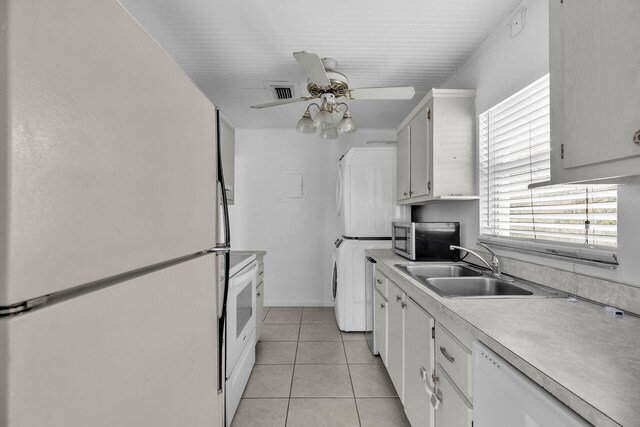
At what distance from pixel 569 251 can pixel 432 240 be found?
3.33 ft

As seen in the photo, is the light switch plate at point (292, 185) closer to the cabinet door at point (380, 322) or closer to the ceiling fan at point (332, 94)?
the ceiling fan at point (332, 94)

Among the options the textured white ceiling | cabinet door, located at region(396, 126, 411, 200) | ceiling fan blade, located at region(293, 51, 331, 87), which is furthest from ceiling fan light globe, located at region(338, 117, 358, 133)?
cabinet door, located at region(396, 126, 411, 200)

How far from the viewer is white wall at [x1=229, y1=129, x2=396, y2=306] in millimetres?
4168

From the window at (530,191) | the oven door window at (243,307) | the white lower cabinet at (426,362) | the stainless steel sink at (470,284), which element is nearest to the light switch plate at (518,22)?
the window at (530,191)

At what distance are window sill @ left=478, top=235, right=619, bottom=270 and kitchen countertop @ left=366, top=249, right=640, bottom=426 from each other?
18 cm

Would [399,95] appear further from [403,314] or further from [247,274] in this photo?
[247,274]

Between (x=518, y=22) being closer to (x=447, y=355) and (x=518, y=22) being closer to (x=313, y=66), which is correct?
(x=313, y=66)

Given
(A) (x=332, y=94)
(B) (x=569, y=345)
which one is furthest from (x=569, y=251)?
(A) (x=332, y=94)

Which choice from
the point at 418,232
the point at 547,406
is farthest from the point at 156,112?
the point at 418,232

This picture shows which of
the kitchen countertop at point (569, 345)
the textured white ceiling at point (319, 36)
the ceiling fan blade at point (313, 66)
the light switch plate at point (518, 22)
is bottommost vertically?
the kitchen countertop at point (569, 345)

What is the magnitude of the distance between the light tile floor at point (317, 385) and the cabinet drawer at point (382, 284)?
645 mm

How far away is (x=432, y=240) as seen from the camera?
2363 mm

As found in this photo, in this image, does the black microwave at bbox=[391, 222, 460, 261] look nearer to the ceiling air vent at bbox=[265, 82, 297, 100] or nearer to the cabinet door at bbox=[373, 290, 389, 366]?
the cabinet door at bbox=[373, 290, 389, 366]

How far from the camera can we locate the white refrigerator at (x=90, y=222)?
344 millimetres
